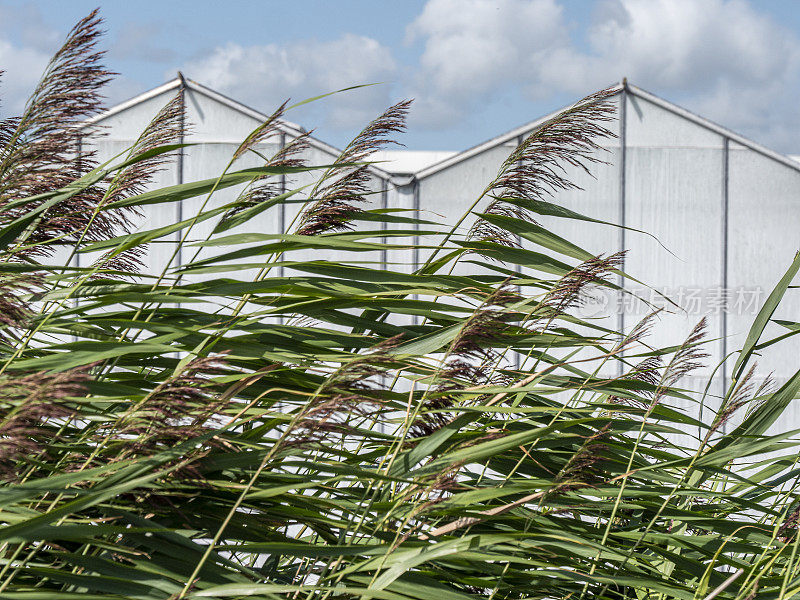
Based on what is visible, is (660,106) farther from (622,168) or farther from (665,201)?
(665,201)

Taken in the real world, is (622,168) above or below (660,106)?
below

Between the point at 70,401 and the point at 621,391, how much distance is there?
39.1 inches

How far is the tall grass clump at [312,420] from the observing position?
904 mm

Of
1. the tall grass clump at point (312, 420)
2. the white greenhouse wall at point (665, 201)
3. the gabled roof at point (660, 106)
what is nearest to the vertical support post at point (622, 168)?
the white greenhouse wall at point (665, 201)

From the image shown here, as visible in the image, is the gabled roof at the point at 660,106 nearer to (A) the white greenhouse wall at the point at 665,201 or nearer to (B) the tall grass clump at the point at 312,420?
(A) the white greenhouse wall at the point at 665,201

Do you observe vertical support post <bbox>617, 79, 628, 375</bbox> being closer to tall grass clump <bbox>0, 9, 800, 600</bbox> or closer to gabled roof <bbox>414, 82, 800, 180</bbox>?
gabled roof <bbox>414, 82, 800, 180</bbox>

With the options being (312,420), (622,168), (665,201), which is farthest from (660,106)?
(312,420)

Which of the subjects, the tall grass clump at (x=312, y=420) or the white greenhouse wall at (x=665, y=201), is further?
the white greenhouse wall at (x=665, y=201)

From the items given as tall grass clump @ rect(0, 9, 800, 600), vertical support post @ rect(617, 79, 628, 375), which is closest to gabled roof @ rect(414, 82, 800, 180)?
vertical support post @ rect(617, 79, 628, 375)

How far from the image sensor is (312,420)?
0.88m

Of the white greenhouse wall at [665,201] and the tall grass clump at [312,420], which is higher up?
the white greenhouse wall at [665,201]

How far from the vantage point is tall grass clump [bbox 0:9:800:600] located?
0.90 m

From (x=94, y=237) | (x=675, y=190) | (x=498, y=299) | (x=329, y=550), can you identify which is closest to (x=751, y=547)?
(x=498, y=299)

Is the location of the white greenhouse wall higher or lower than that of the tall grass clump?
higher
